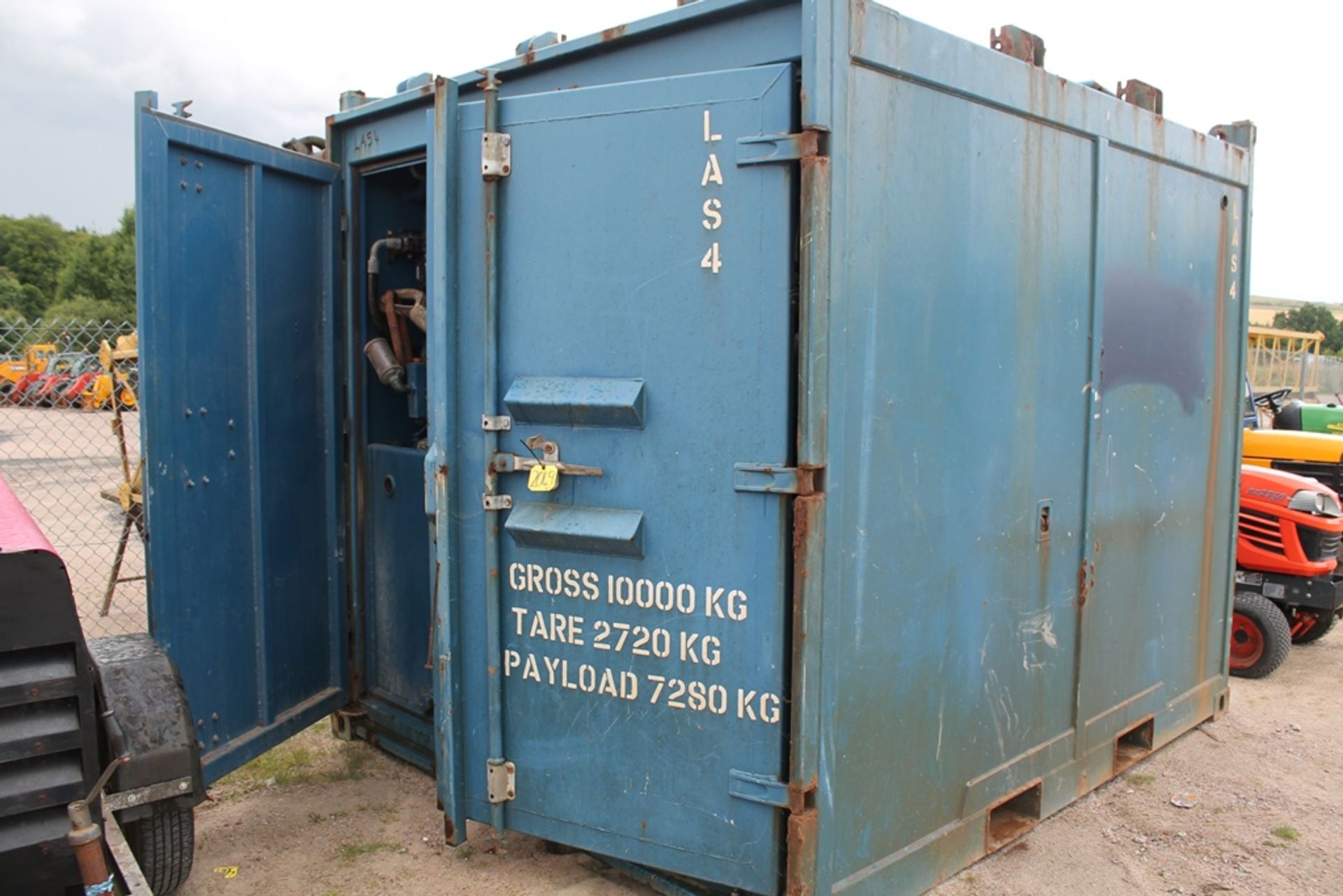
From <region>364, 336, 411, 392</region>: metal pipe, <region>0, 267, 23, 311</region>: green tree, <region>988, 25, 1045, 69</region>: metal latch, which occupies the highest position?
<region>0, 267, 23, 311</region>: green tree

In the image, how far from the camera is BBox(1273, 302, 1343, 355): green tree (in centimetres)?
4231

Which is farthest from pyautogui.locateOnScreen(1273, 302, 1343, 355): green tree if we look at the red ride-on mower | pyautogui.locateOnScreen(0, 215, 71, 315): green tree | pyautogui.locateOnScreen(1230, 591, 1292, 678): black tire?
A: pyautogui.locateOnScreen(0, 215, 71, 315): green tree

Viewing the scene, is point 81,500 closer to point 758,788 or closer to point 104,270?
point 758,788

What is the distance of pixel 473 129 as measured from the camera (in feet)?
11.4

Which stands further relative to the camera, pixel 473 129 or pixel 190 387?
pixel 190 387

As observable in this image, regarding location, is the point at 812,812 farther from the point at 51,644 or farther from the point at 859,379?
the point at 51,644

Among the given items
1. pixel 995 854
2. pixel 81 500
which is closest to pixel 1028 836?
pixel 995 854

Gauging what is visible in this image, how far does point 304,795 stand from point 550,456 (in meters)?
2.20

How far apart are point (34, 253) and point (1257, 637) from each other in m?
66.4

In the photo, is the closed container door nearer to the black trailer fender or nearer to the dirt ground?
the dirt ground

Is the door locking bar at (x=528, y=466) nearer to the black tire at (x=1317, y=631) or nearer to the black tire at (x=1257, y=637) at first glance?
the black tire at (x=1257, y=637)

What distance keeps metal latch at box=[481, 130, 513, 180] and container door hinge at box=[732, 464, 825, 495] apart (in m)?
1.30

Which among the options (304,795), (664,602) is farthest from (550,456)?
(304,795)

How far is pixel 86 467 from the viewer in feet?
55.0
